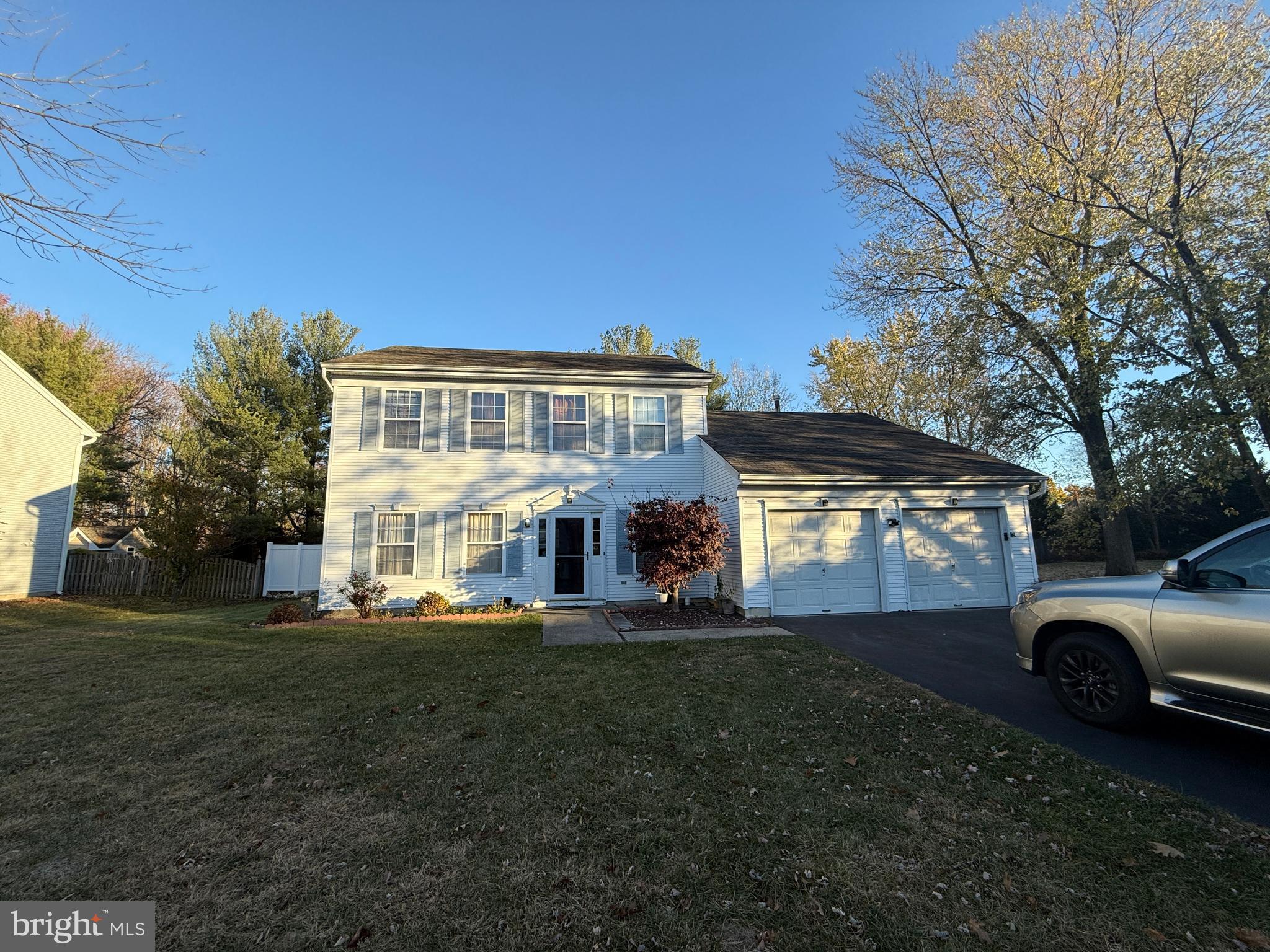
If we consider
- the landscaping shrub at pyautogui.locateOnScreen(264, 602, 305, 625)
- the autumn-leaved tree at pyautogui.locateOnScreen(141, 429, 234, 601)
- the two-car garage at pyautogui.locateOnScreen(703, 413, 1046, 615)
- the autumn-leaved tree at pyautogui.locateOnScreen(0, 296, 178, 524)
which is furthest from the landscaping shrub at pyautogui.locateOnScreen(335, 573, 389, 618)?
the autumn-leaved tree at pyautogui.locateOnScreen(0, 296, 178, 524)

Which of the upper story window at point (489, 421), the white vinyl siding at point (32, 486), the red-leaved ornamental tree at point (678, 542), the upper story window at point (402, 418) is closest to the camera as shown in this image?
the red-leaved ornamental tree at point (678, 542)

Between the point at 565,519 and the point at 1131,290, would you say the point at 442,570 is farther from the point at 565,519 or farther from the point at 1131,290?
the point at 1131,290

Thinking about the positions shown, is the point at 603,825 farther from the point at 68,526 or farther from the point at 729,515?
the point at 68,526

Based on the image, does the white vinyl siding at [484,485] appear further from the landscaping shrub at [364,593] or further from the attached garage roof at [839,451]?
the attached garage roof at [839,451]

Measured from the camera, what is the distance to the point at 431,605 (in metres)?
12.0

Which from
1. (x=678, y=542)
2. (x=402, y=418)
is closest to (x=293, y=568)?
(x=402, y=418)

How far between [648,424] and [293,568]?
13.9 m

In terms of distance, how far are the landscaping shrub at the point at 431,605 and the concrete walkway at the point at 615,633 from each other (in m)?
2.92

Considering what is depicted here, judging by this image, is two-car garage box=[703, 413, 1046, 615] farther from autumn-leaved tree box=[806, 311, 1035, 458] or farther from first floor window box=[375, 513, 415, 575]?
first floor window box=[375, 513, 415, 575]

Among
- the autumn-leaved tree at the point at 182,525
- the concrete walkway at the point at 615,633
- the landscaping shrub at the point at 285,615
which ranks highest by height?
the autumn-leaved tree at the point at 182,525

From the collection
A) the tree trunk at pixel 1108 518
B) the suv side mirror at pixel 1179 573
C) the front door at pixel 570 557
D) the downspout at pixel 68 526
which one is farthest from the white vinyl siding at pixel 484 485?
the downspout at pixel 68 526

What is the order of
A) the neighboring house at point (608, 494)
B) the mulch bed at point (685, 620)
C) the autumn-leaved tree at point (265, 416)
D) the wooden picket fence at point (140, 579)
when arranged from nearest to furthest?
the mulch bed at point (685, 620) < the neighboring house at point (608, 494) < the wooden picket fence at point (140, 579) < the autumn-leaved tree at point (265, 416)

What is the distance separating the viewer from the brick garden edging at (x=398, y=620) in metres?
10.9

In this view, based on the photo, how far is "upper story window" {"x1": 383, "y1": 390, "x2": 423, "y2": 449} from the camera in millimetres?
12898
